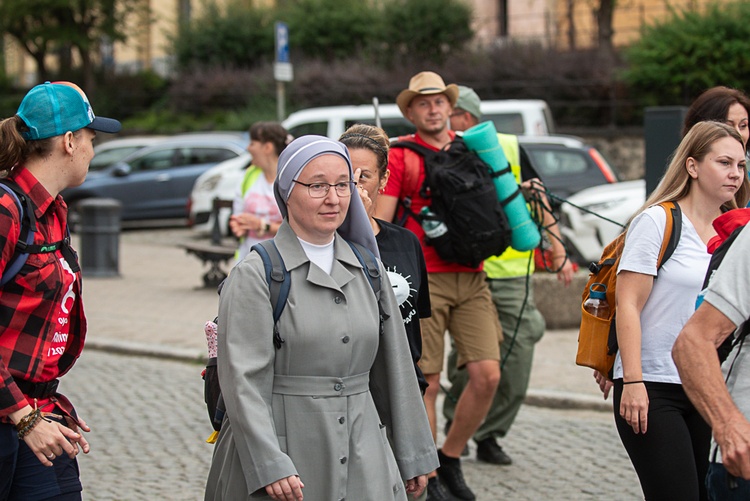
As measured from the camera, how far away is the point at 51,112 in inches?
144

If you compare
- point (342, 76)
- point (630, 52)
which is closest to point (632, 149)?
point (630, 52)

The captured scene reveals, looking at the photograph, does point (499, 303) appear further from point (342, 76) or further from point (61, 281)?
point (342, 76)

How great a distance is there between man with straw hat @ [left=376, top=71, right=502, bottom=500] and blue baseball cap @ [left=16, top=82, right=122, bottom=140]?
2.34 m

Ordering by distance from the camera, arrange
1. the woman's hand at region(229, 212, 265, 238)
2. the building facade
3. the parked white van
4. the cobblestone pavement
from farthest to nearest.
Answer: the building facade → the parked white van → the woman's hand at region(229, 212, 265, 238) → the cobblestone pavement

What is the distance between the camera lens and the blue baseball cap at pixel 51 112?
12.0ft

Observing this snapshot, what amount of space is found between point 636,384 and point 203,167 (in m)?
18.5

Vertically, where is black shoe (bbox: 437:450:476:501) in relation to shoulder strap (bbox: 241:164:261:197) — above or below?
below

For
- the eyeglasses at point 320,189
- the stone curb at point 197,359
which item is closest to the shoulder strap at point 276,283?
the eyeglasses at point 320,189

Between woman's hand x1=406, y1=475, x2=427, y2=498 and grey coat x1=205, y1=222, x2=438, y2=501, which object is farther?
woman's hand x1=406, y1=475, x2=427, y2=498

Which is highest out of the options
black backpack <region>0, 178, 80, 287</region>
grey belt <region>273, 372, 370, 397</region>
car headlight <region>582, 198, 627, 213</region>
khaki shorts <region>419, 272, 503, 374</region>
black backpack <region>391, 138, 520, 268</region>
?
black backpack <region>0, 178, 80, 287</region>

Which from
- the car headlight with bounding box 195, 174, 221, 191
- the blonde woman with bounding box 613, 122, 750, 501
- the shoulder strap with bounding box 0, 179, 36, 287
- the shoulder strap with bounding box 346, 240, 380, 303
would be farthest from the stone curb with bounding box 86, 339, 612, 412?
the car headlight with bounding box 195, 174, 221, 191

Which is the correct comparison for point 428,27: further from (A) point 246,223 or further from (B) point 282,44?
(A) point 246,223

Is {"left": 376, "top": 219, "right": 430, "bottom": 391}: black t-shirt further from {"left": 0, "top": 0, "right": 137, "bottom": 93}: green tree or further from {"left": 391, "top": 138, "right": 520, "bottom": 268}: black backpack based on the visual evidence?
{"left": 0, "top": 0, "right": 137, "bottom": 93}: green tree

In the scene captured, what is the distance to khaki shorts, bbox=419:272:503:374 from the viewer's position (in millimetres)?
5914
